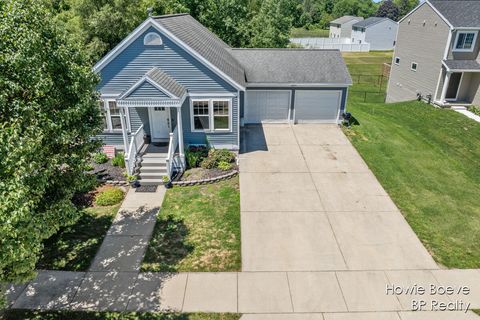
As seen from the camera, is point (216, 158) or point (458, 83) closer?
point (216, 158)

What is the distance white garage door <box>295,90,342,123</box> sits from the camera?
2208 cm

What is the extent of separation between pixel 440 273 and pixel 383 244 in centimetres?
190

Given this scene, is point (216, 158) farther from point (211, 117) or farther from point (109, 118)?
point (109, 118)

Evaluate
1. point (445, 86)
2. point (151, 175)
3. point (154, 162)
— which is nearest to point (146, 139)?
point (154, 162)

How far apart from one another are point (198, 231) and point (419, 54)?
26463 mm

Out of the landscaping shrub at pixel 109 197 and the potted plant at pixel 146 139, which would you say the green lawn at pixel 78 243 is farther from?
the potted plant at pixel 146 139

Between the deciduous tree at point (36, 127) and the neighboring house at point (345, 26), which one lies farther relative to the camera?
the neighboring house at point (345, 26)

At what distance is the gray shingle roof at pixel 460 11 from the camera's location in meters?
25.8

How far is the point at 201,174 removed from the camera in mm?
16984

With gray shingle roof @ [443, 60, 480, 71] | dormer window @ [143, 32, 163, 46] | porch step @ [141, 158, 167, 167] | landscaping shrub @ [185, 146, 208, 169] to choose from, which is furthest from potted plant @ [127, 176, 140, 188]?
gray shingle roof @ [443, 60, 480, 71]

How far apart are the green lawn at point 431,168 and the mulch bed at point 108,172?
479 inches

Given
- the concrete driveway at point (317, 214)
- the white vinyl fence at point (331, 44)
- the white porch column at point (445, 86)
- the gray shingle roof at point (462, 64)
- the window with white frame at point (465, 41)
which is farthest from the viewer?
the white vinyl fence at point (331, 44)

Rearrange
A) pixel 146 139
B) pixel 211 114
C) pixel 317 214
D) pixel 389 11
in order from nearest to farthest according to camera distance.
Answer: pixel 317 214, pixel 211 114, pixel 146 139, pixel 389 11

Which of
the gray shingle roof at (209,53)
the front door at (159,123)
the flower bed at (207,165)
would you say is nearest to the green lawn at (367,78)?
the gray shingle roof at (209,53)
